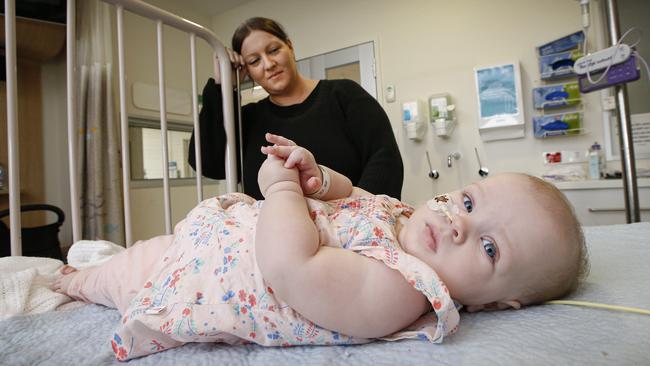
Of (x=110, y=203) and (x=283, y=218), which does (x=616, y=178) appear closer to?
(x=283, y=218)

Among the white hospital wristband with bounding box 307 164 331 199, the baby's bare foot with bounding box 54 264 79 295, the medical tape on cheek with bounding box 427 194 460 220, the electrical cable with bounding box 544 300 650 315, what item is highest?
the white hospital wristband with bounding box 307 164 331 199

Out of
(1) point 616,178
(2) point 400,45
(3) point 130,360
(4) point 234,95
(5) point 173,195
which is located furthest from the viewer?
(5) point 173,195

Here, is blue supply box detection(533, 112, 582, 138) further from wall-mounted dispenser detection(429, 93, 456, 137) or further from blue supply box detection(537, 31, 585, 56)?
wall-mounted dispenser detection(429, 93, 456, 137)

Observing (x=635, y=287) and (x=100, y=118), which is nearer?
(x=635, y=287)

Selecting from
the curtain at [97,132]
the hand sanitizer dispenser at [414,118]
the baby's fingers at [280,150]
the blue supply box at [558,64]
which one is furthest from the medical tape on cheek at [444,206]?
the curtain at [97,132]

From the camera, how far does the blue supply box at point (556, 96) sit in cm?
224

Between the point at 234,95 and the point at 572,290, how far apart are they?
124 centimetres

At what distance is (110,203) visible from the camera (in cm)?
249

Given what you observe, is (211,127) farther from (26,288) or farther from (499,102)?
(499,102)

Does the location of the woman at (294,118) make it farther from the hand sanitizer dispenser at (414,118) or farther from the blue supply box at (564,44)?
the blue supply box at (564,44)

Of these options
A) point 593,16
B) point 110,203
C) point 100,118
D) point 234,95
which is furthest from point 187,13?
point 593,16

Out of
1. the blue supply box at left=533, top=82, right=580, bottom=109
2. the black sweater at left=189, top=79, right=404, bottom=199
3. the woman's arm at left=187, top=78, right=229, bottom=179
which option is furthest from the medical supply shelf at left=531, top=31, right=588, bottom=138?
the woman's arm at left=187, top=78, right=229, bottom=179

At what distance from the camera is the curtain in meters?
2.42

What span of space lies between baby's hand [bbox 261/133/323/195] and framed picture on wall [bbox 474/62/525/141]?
217 centimetres
